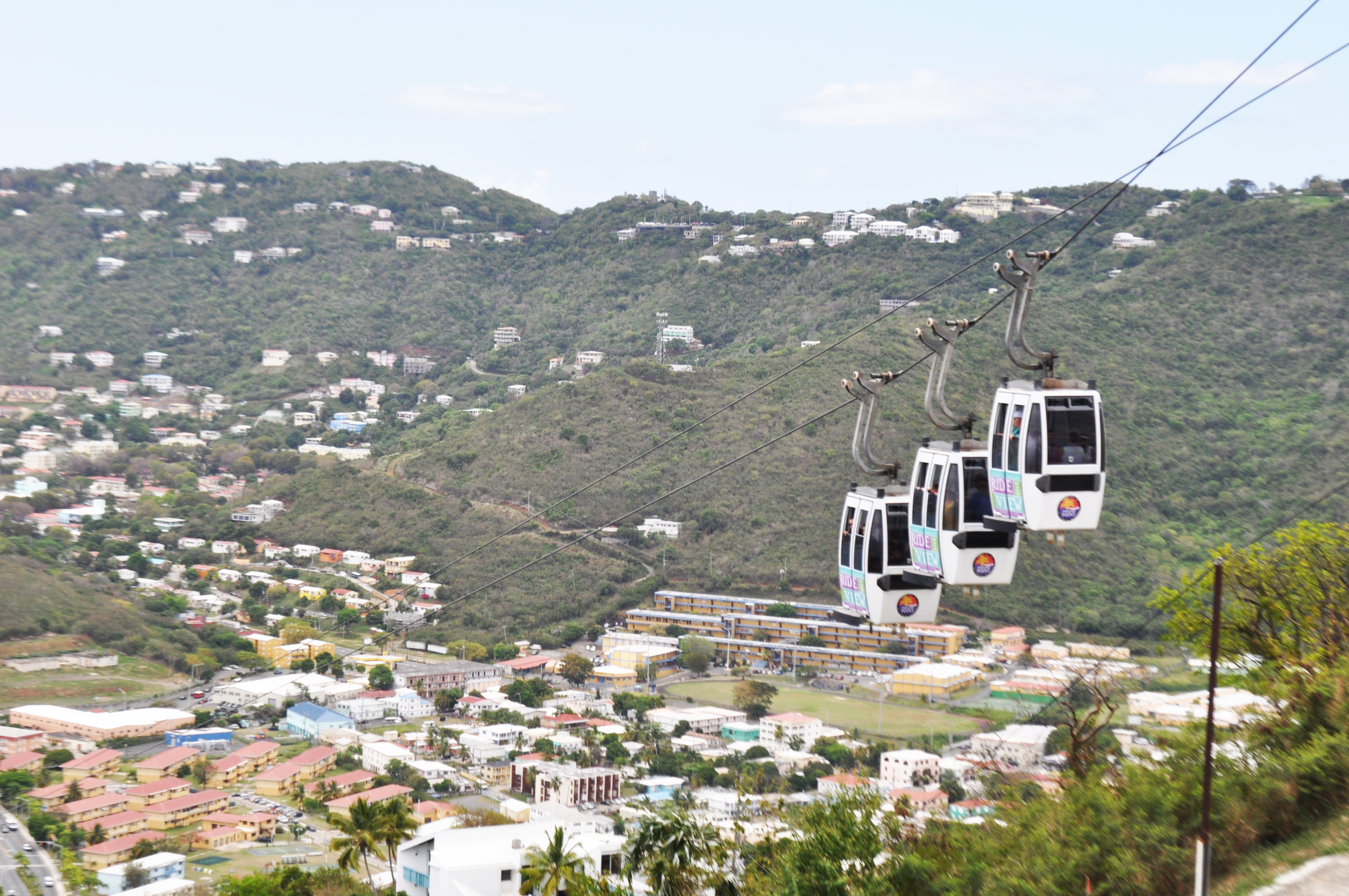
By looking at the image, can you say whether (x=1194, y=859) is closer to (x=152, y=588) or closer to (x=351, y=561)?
(x=152, y=588)

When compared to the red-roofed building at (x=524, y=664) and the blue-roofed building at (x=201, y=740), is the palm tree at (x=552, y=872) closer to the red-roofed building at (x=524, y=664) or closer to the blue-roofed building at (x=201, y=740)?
the blue-roofed building at (x=201, y=740)

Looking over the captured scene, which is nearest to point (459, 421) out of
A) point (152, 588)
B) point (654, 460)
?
point (654, 460)

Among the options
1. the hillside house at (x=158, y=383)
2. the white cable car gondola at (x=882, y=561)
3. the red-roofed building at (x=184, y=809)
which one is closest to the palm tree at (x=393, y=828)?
the red-roofed building at (x=184, y=809)

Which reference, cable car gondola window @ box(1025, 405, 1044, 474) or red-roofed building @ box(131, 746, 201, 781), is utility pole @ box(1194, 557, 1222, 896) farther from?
red-roofed building @ box(131, 746, 201, 781)

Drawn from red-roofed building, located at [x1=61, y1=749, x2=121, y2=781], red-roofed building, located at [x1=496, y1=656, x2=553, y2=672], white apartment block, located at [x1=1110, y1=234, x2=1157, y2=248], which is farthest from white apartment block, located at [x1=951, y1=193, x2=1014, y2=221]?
red-roofed building, located at [x1=61, y1=749, x2=121, y2=781]

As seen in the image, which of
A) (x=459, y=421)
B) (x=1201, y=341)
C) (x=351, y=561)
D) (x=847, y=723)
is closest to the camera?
(x=847, y=723)

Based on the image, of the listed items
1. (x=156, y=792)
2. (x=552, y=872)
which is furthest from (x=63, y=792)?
(x=552, y=872)
